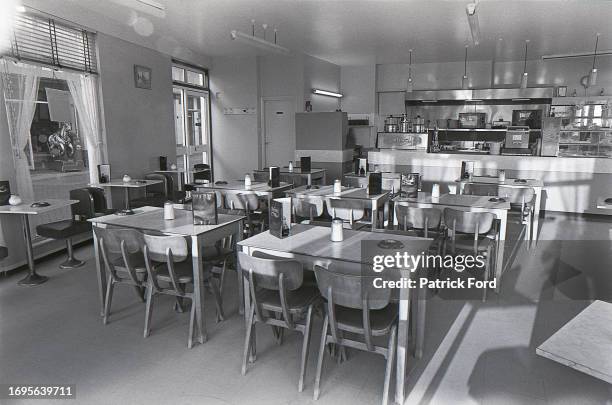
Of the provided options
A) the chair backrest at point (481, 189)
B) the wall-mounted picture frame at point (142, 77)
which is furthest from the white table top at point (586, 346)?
the wall-mounted picture frame at point (142, 77)

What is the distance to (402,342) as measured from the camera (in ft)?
5.76

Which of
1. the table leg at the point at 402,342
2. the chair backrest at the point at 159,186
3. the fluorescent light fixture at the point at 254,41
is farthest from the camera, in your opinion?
the chair backrest at the point at 159,186

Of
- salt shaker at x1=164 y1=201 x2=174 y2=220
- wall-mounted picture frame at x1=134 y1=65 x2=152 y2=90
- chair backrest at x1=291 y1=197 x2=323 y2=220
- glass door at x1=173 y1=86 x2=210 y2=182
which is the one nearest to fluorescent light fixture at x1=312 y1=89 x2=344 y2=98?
glass door at x1=173 y1=86 x2=210 y2=182

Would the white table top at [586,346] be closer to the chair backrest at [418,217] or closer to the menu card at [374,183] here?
the chair backrest at [418,217]

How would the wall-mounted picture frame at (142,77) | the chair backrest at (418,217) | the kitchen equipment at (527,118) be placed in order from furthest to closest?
the kitchen equipment at (527,118)
the wall-mounted picture frame at (142,77)
the chair backrest at (418,217)

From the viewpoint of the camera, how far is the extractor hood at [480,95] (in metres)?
6.68

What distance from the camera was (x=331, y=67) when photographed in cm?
763

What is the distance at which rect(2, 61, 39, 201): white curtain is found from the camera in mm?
3500

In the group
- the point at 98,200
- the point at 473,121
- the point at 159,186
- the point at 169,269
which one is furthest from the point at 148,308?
the point at 473,121

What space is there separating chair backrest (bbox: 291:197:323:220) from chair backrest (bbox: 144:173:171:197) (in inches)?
83.3

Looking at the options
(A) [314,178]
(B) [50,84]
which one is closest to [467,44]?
(A) [314,178]

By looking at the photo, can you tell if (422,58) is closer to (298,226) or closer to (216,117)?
(216,117)

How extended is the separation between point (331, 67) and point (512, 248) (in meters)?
4.87

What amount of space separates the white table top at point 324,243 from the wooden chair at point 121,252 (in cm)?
63
